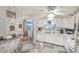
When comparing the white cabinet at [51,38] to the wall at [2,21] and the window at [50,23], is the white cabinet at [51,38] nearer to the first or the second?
the window at [50,23]

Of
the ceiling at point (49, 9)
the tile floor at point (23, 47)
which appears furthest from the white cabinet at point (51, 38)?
the ceiling at point (49, 9)

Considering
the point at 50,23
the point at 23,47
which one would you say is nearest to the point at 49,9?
the point at 50,23

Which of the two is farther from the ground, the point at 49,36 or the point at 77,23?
the point at 77,23

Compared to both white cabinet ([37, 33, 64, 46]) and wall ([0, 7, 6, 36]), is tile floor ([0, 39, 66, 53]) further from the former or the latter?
wall ([0, 7, 6, 36])

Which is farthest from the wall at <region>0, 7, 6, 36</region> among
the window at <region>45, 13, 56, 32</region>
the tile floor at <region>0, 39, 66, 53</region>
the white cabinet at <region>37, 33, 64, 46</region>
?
the window at <region>45, 13, 56, 32</region>

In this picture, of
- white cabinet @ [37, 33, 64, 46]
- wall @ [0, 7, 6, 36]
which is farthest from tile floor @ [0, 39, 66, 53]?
wall @ [0, 7, 6, 36]

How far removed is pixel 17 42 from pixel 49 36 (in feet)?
1.89

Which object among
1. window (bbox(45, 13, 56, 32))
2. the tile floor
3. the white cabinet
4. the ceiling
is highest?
the ceiling

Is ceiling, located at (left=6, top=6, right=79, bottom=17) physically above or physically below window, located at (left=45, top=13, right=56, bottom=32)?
above
